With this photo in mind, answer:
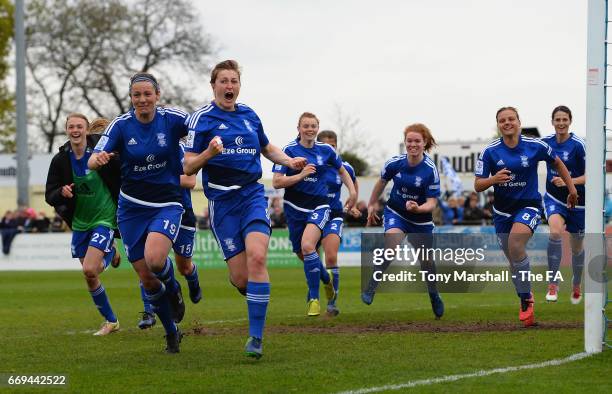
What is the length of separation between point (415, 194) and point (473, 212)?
1889cm

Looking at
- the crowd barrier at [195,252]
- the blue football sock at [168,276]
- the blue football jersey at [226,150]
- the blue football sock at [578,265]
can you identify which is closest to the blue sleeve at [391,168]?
the blue football sock at [578,265]

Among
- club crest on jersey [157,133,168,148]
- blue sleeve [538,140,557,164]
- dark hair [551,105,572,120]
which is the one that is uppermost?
dark hair [551,105,572,120]

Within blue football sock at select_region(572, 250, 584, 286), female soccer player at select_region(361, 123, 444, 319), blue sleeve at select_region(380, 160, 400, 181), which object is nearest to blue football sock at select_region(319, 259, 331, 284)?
female soccer player at select_region(361, 123, 444, 319)

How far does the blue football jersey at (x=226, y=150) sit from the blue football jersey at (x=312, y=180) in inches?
187

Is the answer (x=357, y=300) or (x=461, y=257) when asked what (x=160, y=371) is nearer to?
(x=357, y=300)

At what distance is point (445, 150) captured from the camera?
45.7 meters

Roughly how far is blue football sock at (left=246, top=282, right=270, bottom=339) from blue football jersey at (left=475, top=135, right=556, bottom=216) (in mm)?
4206

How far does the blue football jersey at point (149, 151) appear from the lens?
9539 millimetres

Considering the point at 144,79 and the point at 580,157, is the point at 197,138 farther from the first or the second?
the point at 580,157

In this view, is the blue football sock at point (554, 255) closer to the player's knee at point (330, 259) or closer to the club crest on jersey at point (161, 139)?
the player's knee at point (330, 259)

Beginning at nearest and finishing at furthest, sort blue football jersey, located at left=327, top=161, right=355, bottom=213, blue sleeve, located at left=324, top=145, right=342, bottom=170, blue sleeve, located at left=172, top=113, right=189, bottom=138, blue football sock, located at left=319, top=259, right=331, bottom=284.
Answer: blue sleeve, located at left=172, top=113, right=189, bottom=138
blue football sock, located at left=319, top=259, right=331, bottom=284
blue sleeve, located at left=324, top=145, right=342, bottom=170
blue football jersey, located at left=327, top=161, right=355, bottom=213

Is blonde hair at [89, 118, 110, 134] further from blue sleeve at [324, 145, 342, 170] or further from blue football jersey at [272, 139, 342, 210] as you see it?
blue sleeve at [324, 145, 342, 170]

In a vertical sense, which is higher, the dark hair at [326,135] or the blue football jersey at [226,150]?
the dark hair at [326,135]

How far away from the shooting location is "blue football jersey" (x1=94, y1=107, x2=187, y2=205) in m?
9.54
